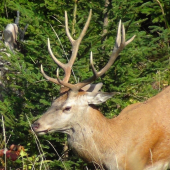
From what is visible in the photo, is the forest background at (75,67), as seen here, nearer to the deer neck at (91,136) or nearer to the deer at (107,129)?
the deer at (107,129)

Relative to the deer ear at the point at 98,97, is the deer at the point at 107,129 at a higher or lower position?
lower

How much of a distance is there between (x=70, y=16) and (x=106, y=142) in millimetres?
2122

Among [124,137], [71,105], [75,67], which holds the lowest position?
[124,137]

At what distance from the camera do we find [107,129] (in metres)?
5.39

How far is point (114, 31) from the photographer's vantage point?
6227mm

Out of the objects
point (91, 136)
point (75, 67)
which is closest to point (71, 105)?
point (91, 136)

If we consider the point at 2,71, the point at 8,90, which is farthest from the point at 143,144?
the point at 2,71

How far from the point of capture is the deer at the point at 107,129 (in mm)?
5262

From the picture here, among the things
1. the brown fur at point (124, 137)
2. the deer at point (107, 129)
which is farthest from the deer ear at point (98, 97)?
the brown fur at point (124, 137)

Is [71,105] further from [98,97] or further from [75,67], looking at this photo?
[75,67]

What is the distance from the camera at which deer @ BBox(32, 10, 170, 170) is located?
17.3ft

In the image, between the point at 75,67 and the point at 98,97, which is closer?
the point at 98,97

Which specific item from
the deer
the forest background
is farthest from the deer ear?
the forest background

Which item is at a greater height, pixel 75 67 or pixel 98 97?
pixel 75 67
